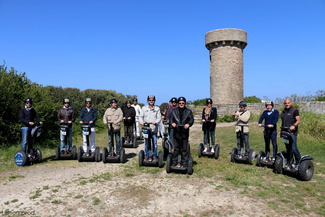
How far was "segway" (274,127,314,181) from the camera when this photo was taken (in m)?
5.92

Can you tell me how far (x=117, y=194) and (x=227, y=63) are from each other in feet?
69.9

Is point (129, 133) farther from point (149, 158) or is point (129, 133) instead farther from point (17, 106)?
point (17, 106)

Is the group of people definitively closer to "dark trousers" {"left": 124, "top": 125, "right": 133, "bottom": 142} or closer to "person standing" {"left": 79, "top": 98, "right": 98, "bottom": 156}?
"person standing" {"left": 79, "top": 98, "right": 98, "bottom": 156}

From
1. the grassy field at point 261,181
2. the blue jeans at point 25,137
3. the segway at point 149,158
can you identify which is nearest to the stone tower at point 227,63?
the grassy field at point 261,181

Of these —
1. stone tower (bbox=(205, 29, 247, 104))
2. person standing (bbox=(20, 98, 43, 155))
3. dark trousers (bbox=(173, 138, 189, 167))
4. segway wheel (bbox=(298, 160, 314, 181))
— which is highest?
stone tower (bbox=(205, 29, 247, 104))

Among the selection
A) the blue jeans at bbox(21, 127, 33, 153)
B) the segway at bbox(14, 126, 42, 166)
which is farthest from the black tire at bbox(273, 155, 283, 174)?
the blue jeans at bbox(21, 127, 33, 153)

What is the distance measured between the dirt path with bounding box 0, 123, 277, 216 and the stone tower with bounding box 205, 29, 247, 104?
62.0 feet

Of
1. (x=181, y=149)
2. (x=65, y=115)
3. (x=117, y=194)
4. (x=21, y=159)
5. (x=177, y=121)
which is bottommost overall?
(x=117, y=194)

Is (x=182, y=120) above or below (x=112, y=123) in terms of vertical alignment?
above

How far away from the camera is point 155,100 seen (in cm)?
740

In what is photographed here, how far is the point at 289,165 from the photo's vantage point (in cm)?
637

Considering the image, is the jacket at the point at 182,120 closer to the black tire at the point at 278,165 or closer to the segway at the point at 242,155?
the segway at the point at 242,155

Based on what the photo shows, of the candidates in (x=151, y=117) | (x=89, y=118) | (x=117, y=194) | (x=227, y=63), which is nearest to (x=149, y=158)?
(x=151, y=117)

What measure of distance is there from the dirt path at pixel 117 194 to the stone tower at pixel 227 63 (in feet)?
62.0
